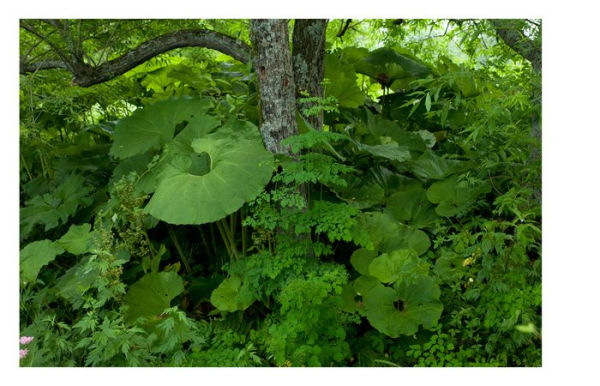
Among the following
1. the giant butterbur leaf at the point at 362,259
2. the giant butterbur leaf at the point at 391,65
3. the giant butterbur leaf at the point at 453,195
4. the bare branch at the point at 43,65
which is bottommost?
the giant butterbur leaf at the point at 362,259

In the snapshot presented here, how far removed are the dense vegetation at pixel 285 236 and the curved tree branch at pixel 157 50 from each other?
2.6 inches

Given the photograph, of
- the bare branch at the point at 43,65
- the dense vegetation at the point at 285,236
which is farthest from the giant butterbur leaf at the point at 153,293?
the bare branch at the point at 43,65

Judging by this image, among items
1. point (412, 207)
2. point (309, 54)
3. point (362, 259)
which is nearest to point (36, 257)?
point (362, 259)

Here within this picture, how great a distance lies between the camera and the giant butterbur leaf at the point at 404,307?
8.39ft

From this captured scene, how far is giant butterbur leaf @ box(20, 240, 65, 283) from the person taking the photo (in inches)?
114

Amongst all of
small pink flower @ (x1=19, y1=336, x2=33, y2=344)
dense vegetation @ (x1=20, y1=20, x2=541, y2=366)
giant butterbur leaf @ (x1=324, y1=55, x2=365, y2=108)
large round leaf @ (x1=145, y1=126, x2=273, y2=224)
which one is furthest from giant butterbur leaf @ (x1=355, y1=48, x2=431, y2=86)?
small pink flower @ (x1=19, y1=336, x2=33, y2=344)

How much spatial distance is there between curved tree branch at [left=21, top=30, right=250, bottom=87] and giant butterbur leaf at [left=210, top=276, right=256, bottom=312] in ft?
4.87

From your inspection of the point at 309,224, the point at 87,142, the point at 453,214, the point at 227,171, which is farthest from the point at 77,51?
the point at 453,214

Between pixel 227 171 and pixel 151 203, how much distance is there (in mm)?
382

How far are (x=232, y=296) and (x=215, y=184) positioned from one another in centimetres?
57

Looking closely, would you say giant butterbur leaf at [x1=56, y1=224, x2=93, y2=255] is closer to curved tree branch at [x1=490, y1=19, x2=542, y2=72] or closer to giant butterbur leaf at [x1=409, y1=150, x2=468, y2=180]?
giant butterbur leaf at [x1=409, y1=150, x2=468, y2=180]

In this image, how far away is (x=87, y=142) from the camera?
12.9ft

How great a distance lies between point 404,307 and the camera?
8.71 ft

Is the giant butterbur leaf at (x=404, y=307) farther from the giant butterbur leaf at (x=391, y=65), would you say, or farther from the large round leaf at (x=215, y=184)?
the giant butterbur leaf at (x=391, y=65)
